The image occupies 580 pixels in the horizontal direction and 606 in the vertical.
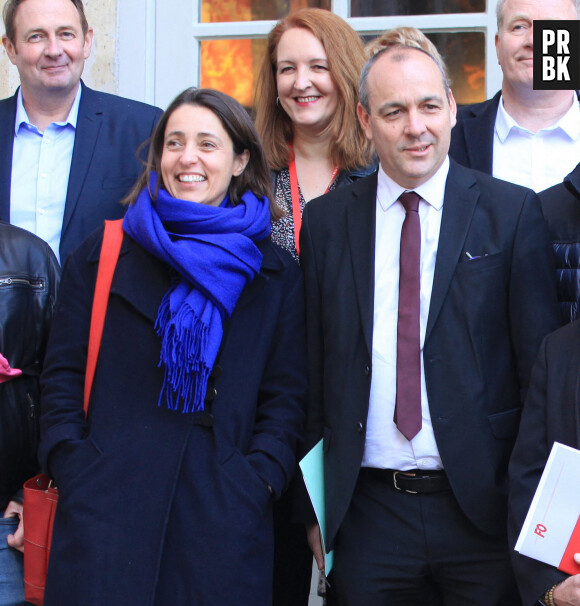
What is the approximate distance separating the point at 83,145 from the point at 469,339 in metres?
1.72

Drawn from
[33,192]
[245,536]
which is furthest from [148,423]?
[33,192]

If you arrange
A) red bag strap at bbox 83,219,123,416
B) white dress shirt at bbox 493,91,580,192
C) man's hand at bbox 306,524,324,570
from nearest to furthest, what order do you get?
1. red bag strap at bbox 83,219,123,416
2. man's hand at bbox 306,524,324,570
3. white dress shirt at bbox 493,91,580,192

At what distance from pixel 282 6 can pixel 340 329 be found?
2.31 meters

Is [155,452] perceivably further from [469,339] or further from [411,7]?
[411,7]

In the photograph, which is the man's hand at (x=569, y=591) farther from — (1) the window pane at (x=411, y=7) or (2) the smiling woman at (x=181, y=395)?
(1) the window pane at (x=411, y=7)

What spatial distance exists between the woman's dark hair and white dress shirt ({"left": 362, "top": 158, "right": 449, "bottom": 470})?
1.37 ft

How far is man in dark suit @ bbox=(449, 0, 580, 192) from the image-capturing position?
3549mm

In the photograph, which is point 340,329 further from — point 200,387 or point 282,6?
point 282,6

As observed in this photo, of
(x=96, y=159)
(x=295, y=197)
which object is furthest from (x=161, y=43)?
(x=295, y=197)

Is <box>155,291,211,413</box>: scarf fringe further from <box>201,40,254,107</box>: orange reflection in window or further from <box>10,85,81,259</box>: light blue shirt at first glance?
<box>201,40,254,107</box>: orange reflection in window

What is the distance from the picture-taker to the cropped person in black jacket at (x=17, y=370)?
3.01 meters

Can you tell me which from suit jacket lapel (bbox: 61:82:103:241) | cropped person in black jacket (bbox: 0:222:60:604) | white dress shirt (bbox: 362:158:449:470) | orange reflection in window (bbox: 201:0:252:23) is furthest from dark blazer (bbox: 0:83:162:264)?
white dress shirt (bbox: 362:158:449:470)

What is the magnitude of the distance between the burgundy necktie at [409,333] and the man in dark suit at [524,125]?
76cm

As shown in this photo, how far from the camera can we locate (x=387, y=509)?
9.42 ft
